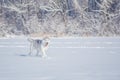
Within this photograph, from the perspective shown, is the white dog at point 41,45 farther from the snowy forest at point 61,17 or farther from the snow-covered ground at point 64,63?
the snowy forest at point 61,17

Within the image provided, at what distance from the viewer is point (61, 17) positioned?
75.2 feet

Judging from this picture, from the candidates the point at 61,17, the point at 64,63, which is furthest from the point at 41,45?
the point at 61,17

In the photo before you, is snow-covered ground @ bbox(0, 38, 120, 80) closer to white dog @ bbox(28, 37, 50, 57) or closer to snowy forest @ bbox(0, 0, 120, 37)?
white dog @ bbox(28, 37, 50, 57)

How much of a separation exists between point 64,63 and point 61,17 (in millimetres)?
11153

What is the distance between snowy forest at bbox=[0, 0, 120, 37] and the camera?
2167 cm

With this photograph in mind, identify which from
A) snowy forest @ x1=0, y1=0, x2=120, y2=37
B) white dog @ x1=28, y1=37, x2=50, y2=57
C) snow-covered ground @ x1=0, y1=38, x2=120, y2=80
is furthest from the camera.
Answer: snowy forest @ x1=0, y1=0, x2=120, y2=37

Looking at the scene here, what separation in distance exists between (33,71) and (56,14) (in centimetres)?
1258

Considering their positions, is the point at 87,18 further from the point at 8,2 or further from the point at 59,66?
the point at 59,66

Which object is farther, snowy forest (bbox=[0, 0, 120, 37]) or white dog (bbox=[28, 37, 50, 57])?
snowy forest (bbox=[0, 0, 120, 37])

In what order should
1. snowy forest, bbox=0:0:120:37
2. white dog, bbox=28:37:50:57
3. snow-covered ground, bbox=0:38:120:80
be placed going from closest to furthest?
snow-covered ground, bbox=0:38:120:80 < white dog, bbox=28:37:50:57 < snowy forest, bbox=0:0:120:37

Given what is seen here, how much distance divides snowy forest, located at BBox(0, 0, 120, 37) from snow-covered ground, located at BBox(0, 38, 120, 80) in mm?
5145

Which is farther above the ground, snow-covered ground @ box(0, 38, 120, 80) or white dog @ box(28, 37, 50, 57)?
white dog @ box(28, 37, 50, 57)

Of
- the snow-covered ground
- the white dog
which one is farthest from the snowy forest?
the white dog

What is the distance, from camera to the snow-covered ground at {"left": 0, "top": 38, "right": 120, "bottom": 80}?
1005cm
